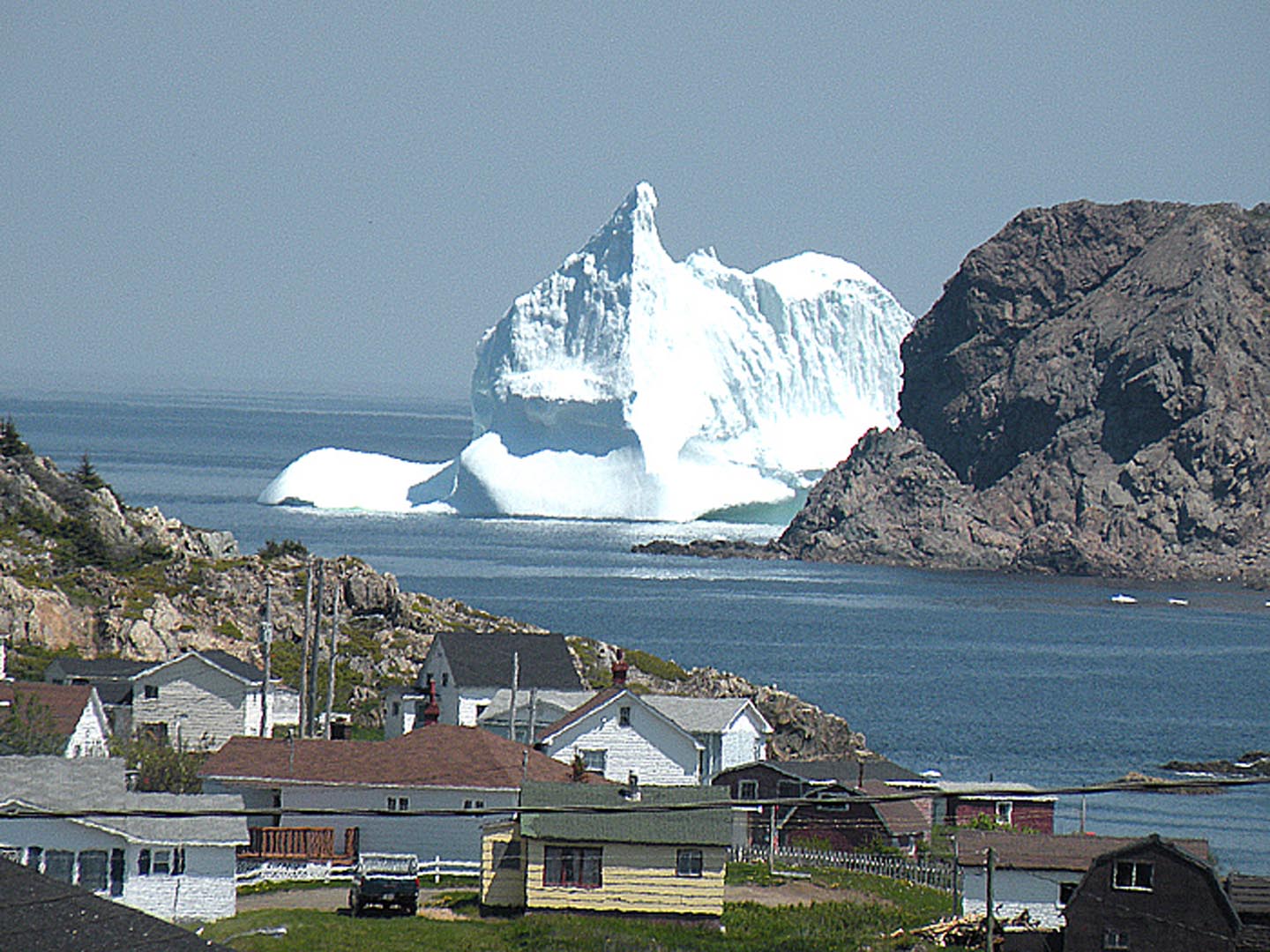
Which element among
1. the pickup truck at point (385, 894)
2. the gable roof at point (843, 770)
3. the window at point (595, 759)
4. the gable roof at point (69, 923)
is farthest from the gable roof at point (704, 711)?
the gable roof at point (69, 923)

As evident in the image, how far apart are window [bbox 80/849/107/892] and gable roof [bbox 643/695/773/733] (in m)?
17.0

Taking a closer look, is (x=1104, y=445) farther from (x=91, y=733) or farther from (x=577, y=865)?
(x=577, y=865)

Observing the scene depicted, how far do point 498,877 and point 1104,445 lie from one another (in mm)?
160816

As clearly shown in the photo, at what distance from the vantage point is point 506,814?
96.5 ft

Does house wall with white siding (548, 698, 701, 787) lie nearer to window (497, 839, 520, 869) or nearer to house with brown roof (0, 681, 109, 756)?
house with brown roof (0, 681, 109, 756)

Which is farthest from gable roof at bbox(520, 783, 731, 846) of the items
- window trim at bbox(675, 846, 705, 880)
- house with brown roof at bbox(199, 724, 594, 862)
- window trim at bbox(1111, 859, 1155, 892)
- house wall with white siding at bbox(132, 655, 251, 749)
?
house wall with white siding at bbox(132, 655, 251, 749)

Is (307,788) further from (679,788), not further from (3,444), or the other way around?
(3,444)

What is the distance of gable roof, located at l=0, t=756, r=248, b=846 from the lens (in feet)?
84.2

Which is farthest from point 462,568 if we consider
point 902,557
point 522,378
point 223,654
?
point 223,654

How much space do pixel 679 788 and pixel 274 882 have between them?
5.82 meters

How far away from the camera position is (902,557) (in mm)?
166125

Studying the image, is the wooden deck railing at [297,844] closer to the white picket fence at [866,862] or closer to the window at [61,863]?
the window at [61,863]

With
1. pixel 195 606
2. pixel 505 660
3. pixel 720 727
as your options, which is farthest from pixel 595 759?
pixel 195 606

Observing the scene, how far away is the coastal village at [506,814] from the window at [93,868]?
0.08 ft
